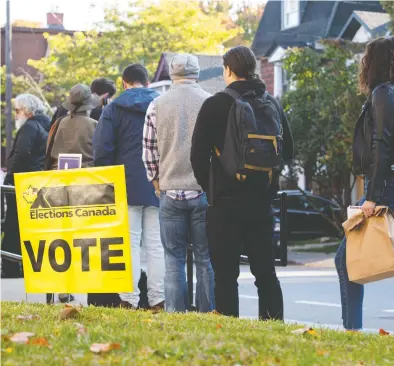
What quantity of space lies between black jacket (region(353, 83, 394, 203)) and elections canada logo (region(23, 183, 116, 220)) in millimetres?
1891

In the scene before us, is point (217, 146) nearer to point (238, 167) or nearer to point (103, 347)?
point (238, 167)

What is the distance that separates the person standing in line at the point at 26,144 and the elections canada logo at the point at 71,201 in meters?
3.92

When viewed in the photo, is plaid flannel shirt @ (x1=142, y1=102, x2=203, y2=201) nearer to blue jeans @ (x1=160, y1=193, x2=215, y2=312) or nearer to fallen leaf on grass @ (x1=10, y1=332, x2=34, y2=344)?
blue jeans @ (x1=160, y1=193, x2=215, y2=312)

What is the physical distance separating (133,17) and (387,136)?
39856 millimetres

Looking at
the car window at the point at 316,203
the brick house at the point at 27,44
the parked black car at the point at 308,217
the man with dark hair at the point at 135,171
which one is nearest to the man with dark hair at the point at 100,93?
the man with dark hair at the point at 135,171

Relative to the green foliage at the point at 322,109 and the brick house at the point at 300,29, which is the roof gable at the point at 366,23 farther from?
the green foliage at the point at 322,109

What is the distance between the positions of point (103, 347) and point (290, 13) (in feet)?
130

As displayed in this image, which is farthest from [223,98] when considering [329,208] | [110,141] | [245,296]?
[329,208]

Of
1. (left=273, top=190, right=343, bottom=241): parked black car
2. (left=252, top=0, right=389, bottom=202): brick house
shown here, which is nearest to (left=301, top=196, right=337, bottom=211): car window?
(left=273, top=190, right=343, bottom=241): parked black car

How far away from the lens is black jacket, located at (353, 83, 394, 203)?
6.80m

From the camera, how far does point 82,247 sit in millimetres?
8023

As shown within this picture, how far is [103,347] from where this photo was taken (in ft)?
17.6

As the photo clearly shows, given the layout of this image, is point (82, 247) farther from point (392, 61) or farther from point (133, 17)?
point (133, 17)

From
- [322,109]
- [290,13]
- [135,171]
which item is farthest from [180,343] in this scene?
[290,13]
